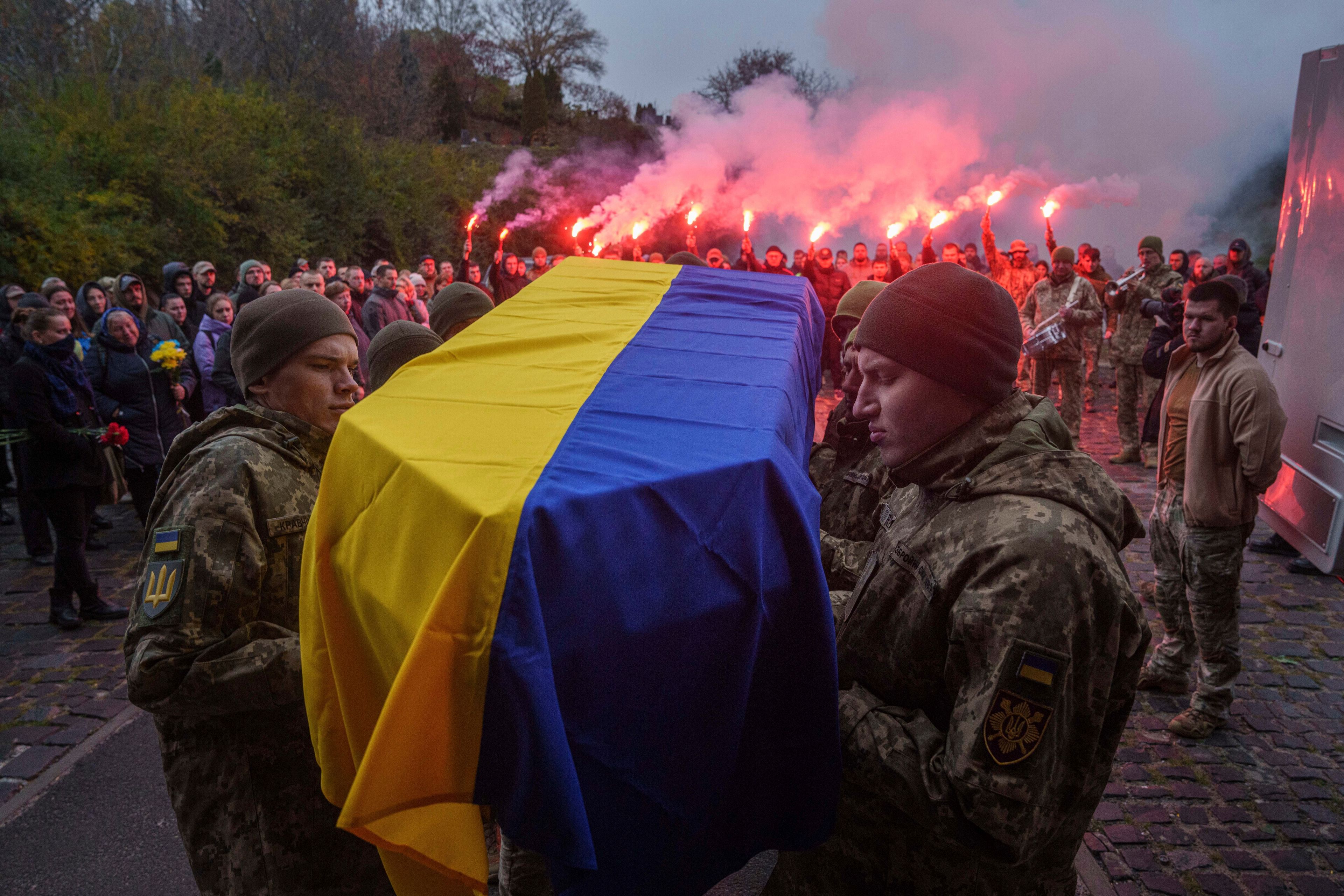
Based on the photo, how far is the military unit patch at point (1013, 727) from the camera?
1418 millimetres

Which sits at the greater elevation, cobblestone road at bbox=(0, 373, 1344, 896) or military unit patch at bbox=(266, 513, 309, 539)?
military unit patch at bbox=(266, 513, 309, 539)

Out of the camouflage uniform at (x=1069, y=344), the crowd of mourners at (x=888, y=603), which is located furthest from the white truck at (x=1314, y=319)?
the camouflage uniform at (x=1069, y=344)

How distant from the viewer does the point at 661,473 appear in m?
Result: 1.56

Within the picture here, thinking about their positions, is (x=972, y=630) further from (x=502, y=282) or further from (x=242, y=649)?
(x=502, y=282)

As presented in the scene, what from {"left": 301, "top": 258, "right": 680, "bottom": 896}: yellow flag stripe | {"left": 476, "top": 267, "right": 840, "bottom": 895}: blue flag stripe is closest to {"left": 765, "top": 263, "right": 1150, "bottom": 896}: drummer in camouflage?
{"left": 476, "top": 267, "right": 840, "bottom": 895}: blue flag stripe

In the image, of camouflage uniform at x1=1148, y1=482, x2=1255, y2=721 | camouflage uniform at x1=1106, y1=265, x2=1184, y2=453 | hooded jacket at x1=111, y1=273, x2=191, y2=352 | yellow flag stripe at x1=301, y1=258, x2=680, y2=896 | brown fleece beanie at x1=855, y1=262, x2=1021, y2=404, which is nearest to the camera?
yellow flag stripe at x1=301, y1=258, x2=680, y2=896

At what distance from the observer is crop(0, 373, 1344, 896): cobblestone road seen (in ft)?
10.5

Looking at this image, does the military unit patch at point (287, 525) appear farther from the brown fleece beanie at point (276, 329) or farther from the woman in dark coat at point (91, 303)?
the woman in dark coat at point (91, 303)

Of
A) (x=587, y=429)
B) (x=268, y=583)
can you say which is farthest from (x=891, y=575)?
(x=268, y=583)

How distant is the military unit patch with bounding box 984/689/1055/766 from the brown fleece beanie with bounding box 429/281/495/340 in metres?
3.76

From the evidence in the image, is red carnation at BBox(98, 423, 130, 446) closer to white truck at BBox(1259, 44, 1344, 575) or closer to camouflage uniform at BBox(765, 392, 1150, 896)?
camouflage uniform at BBox(765, 392, 1150, 896)

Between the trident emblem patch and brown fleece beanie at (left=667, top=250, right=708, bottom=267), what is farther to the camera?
brown fleece beanie at (left=667, top=250, right=708, bottom=267)

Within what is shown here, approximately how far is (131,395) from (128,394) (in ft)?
0.06

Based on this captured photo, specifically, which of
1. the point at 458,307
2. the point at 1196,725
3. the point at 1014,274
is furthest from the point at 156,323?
the point at 1014,274
